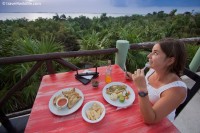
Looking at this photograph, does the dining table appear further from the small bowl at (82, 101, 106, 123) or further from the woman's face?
the woman's face

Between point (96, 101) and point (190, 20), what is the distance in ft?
30.1

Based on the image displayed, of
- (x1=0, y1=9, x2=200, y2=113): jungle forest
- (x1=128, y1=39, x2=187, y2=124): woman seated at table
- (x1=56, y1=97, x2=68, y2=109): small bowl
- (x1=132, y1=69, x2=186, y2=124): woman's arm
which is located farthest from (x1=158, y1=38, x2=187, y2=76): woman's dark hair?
(x1=0, y1=9, x2=200, y2=113): jungle forest

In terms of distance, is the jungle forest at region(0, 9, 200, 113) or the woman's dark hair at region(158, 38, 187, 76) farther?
the jungle forest at region(0, 9, 200, 113)

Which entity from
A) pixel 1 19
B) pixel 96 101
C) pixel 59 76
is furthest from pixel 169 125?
pixel 1 19

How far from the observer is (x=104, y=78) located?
4.59 feet

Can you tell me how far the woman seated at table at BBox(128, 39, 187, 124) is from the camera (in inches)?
34.1

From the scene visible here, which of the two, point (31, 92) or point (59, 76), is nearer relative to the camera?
point (59, 76)

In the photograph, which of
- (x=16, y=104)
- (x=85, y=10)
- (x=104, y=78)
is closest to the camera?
(x=104, y=78)

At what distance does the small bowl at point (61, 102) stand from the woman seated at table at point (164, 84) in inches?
20.1

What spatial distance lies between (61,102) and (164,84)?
2.46ft

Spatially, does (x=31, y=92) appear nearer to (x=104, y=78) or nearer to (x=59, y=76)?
(x=59, y=76)


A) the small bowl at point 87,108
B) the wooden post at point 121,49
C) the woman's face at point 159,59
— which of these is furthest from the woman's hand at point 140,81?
the wooden post at point 121,49

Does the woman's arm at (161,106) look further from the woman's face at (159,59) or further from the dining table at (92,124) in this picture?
the woman's face at (159,59)

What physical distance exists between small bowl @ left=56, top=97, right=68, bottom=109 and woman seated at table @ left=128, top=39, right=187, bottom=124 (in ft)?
1.68
